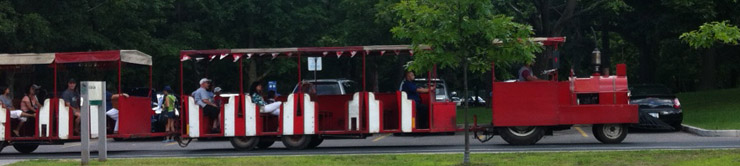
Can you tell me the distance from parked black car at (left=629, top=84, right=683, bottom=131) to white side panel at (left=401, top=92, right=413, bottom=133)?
731cm

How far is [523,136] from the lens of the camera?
2323 cm

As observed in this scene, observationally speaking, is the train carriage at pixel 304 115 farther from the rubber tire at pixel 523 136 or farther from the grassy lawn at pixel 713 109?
the grassy lawn at pixel 713 109

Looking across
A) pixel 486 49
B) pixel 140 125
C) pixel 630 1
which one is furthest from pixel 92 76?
pixel 630 1

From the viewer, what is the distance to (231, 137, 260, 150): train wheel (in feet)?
78.2

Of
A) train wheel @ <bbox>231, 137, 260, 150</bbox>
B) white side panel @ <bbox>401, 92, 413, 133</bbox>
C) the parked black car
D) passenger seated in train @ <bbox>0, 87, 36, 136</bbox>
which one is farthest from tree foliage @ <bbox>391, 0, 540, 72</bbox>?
the parked black car

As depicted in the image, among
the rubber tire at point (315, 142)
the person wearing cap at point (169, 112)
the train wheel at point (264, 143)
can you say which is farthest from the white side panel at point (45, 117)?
the rubber tire at point (315, 142)

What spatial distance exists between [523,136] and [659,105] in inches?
336

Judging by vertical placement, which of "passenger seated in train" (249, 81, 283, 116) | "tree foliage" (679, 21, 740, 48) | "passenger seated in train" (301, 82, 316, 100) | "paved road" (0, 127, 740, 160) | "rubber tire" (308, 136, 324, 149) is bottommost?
"paved road" (0, 127, 740, 160)

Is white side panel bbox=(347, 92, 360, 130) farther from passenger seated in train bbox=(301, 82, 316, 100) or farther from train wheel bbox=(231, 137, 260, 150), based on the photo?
train wheel bbox=(231, 137, 260, 150)

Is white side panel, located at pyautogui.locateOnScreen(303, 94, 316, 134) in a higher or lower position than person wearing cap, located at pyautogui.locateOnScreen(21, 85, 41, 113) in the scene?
lower

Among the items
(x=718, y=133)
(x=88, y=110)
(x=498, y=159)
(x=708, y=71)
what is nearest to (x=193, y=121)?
(x=88, y=110)

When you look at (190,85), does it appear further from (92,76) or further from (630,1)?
(92,76)

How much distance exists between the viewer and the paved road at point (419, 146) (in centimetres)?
2164

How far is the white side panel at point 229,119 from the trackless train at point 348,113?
0.02 meters
